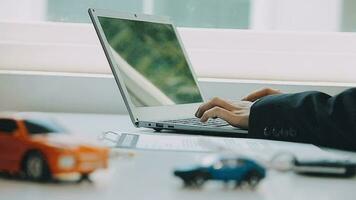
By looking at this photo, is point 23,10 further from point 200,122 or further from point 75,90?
point 200,122

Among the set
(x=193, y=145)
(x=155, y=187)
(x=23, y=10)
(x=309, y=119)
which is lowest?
(x=155, y=187)

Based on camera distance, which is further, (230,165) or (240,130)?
(240,130)

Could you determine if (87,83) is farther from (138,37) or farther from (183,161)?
(183,161)

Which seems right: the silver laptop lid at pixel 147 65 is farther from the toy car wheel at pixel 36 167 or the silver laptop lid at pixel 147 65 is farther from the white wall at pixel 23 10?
the toy car wheel at pixel 36 167

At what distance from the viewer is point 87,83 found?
4.06 feet

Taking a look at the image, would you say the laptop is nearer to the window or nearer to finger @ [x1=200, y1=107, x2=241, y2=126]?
finger @ [x1=200, y1=107, x2=241, y2=126]

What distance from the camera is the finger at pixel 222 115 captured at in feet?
3.62

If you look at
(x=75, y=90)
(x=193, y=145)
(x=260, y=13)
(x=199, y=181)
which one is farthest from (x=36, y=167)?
(x=260, y=13)

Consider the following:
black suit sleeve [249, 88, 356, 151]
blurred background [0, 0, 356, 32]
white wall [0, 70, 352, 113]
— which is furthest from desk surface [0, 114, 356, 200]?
blurred background [0, 0, 356, 32]

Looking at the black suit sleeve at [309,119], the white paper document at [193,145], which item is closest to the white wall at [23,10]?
the white paper document at [193,145]

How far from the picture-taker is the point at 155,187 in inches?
18.8

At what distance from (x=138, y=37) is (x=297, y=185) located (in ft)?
2.28

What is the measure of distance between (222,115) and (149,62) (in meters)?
0.16

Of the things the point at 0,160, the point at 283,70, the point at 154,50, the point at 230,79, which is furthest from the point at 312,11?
the point at 0,160
